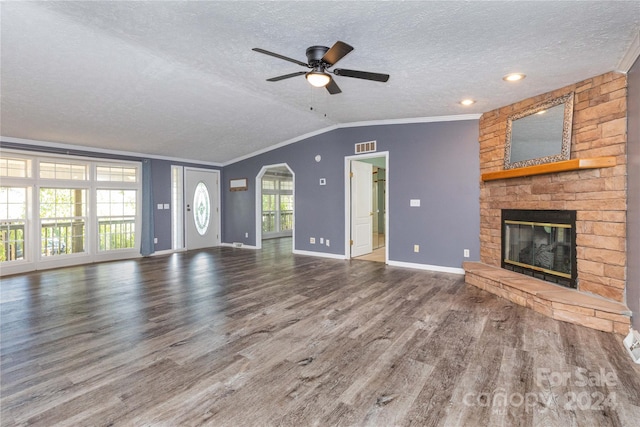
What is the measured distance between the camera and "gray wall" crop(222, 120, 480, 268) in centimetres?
493

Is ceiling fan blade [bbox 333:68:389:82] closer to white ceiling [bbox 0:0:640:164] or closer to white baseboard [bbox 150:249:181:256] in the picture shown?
white ceiling [bbox 0:0:640:164]

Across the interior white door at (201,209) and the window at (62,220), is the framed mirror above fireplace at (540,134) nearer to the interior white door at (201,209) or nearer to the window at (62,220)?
the interior white door at (201,209)

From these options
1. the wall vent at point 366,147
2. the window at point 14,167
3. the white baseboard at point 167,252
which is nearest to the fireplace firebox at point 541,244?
the wall vent at point 366,147

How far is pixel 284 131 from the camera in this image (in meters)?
6.41

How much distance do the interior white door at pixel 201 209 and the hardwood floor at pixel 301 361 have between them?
3833mm

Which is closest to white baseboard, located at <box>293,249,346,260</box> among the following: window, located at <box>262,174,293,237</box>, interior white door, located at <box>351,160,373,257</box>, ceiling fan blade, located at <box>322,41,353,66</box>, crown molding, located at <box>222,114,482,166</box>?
interior white door, located at <box>351,160,373,257</box>

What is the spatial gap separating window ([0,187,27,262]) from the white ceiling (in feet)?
3.38

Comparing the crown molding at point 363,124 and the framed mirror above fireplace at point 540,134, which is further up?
the crown molding at point 363,124

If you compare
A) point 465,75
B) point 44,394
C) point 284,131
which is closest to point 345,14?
point 465,75

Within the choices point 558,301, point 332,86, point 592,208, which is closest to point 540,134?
point 592,208

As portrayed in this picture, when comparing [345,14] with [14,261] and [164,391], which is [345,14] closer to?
[164,391]

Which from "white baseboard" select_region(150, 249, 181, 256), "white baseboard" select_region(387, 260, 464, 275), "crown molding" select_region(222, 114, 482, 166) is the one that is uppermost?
"crown molding" select_region(222, 114, 482, 166)

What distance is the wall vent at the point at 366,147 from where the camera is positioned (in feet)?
19.0

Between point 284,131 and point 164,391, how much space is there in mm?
5312
